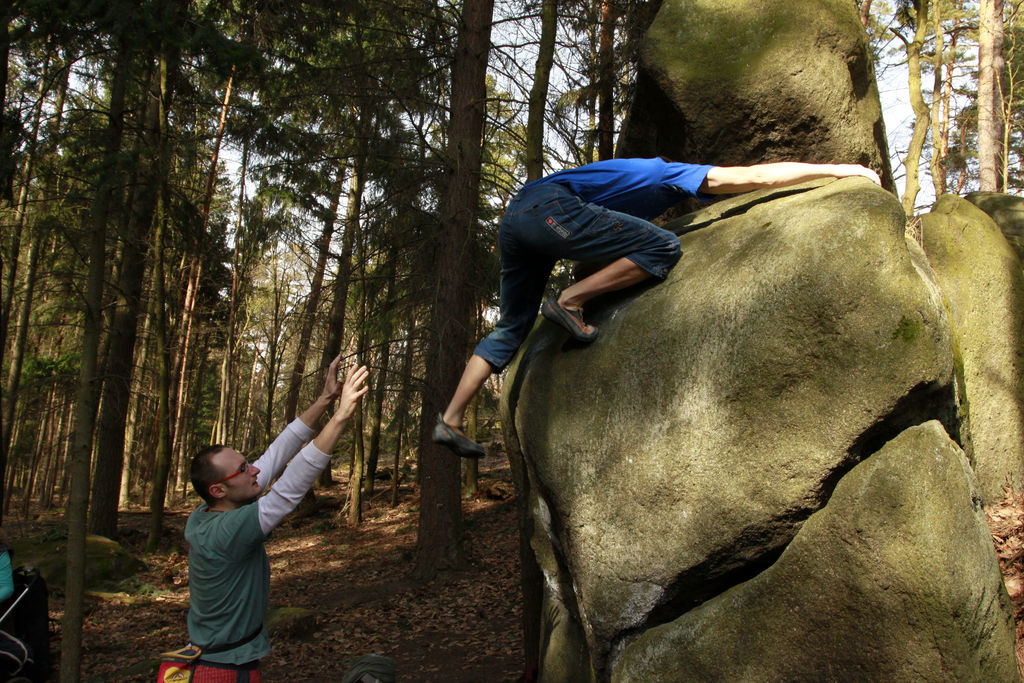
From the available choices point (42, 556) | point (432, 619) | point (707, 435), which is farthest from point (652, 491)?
point (42, 556)

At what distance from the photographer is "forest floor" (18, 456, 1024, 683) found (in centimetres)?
824

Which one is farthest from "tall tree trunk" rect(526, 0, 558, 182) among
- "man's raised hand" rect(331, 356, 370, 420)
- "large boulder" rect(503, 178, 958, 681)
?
"man's raised hand" rect(331, 356, 370, 420)

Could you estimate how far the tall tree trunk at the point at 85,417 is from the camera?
6.71 m

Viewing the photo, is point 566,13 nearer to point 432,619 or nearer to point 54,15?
point 54,15

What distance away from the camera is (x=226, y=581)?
323 cm

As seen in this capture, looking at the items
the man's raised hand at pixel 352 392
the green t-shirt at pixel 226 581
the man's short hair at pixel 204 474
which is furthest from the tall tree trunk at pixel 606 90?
the green t-shirt at pixel 226 581

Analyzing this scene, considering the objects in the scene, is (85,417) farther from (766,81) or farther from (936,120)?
(936,120)

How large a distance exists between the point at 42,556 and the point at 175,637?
13.1 ft

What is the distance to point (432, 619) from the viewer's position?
33.3 feet

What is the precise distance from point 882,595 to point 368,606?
31.0 feet

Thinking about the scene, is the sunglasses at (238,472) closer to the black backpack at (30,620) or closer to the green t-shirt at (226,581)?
the green t-shirt at (226,581)

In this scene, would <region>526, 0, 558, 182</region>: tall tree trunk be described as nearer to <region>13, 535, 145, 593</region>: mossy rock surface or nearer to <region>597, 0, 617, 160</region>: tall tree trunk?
<region>597, 0, 617, 160</region>: tall tree trunk

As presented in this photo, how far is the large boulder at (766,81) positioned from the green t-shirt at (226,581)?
13.6ft

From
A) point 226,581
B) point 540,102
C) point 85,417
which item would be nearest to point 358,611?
point 85,417
